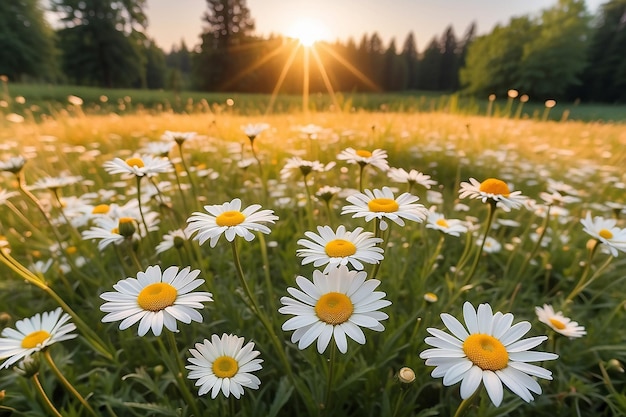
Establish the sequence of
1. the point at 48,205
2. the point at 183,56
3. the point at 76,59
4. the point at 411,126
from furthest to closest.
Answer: the point at 183,56
the point at 76,59
the point at 411,126
the point at 48,205

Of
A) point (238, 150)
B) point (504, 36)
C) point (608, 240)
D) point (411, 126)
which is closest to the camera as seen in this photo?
point (608, 240)

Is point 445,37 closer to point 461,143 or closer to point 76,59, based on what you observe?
point 76,59

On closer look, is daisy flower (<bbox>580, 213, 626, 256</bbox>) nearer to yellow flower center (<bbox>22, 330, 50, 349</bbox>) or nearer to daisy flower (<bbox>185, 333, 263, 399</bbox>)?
daisy flower (<bbox>185, 333, 263, 399</bbox>)

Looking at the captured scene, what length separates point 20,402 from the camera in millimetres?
1320

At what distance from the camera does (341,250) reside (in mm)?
887

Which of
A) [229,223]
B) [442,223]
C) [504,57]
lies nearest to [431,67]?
[504,57]

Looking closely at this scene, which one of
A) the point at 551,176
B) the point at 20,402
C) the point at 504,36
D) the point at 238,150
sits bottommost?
the point at 20,402

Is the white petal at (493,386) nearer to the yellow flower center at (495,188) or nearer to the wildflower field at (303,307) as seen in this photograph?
the wildflower field at (303,307)

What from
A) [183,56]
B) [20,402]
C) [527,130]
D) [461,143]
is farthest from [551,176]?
[183,56]

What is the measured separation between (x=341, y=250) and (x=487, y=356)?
369 mm

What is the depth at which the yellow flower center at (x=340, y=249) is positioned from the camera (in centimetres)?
88

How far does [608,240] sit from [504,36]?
3526 centimetres

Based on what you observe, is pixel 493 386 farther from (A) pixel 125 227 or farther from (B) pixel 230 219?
(A) pixel 125 227

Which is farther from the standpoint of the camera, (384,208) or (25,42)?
(25,42)
